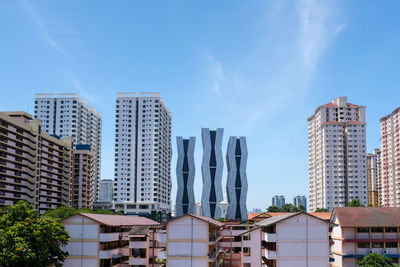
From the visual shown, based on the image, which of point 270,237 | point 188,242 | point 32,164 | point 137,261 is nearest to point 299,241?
point 270,237

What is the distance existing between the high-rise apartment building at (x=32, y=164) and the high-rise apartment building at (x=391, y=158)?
94.3 meters

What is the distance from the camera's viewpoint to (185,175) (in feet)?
470

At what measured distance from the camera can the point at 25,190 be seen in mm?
87188

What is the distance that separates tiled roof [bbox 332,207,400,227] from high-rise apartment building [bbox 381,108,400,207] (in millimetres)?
79873

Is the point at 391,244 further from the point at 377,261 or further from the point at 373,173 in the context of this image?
the point at 373,173

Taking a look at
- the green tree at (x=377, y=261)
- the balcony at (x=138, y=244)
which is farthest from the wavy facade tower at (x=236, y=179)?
the balcony at (x=138, y=244)

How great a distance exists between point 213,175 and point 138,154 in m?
27.1

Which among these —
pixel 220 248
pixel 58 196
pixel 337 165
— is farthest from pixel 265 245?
pixel 337 165

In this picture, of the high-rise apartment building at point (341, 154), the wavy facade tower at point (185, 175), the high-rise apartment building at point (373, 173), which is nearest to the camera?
the high-rise apartment building at point (341, 154)

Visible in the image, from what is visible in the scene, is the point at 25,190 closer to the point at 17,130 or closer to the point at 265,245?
the point at 17,130

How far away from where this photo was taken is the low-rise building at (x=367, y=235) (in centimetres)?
5416

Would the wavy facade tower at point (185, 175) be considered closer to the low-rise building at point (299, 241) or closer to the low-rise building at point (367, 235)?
the low-rise building at point (367, 235)

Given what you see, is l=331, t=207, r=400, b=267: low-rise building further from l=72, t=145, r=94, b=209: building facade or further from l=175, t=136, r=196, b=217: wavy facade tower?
l=72, t=145, r=94, b=209: building facade

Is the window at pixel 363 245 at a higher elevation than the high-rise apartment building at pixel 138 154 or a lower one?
lower
